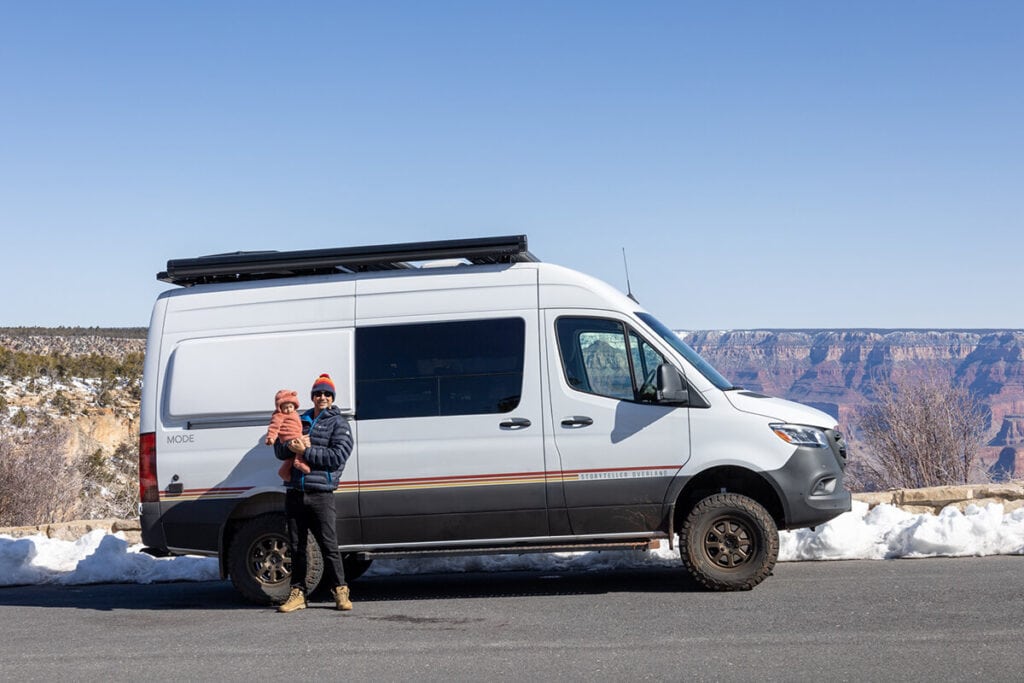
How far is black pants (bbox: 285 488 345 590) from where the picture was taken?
894 centimetres

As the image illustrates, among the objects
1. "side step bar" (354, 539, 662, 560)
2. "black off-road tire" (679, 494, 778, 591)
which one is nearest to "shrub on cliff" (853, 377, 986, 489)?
"black off-road tire" (679, 494, 778, 591)

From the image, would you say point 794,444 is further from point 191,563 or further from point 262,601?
point 191,563

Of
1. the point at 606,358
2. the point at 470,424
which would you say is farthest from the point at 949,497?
A: the point at 470,424

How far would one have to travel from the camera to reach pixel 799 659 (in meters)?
6.48

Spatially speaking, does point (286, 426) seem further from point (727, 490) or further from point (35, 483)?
point (35, 483)

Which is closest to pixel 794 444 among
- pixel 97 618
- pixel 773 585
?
pixel 773 585

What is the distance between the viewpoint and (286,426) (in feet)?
29.3

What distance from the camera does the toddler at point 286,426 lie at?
8.90 meters

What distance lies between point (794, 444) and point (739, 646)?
2465 millimetres

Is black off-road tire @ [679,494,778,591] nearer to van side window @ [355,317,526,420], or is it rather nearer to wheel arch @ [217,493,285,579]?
van side window @ [355,317,526,420]

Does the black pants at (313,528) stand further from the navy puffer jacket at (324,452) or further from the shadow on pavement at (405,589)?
the shadow on pavement at (405,589)

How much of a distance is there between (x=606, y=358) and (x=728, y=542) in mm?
1722

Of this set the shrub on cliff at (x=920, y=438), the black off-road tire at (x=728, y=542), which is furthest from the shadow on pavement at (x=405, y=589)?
the shrub on cliff at (x=920, y=438)

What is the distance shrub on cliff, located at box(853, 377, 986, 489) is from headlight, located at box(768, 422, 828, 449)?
21159mm
